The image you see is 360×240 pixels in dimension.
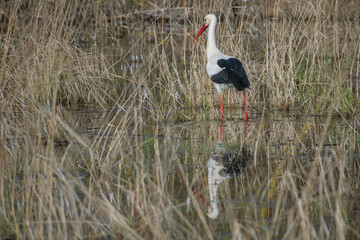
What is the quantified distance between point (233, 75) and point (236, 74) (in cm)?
4

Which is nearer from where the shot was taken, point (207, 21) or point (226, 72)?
point (226, 72)

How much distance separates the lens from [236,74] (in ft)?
21.1

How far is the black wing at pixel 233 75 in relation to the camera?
6.43 metres

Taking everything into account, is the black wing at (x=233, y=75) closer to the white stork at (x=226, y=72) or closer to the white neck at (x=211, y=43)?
the white stork at (x=226, y=72)

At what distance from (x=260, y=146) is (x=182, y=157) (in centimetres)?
83

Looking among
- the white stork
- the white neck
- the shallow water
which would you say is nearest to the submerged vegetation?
the shallow water

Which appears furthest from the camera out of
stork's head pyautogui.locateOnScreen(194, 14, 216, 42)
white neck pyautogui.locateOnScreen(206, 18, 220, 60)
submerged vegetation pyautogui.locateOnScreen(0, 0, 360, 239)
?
stork's head pyautogui.locateOnScreen(194, 14, 216, 42)

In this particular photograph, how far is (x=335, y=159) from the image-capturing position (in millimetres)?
4711

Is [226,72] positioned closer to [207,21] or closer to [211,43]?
[211,43]

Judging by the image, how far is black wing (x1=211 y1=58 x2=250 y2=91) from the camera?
6.43 metres

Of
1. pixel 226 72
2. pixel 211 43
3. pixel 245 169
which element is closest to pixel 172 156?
pixel 245 169

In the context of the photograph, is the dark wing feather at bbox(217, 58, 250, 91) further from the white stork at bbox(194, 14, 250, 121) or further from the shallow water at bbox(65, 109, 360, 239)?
the shallow water at bbox(65, 109, 360, 239)

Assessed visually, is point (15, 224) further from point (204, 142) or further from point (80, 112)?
point (80, 112)

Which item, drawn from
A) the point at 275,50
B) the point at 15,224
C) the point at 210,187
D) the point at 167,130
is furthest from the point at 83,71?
the point at 15,224
